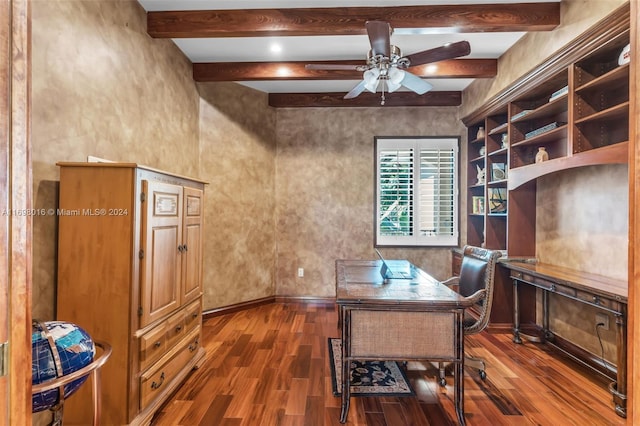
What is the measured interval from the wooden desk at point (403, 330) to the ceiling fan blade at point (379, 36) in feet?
5.82

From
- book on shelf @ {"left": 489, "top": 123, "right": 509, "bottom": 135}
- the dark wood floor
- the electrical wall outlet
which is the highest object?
book on shelf @ {"left": 489, "top": 123, "right": 509, "bottom": 135}

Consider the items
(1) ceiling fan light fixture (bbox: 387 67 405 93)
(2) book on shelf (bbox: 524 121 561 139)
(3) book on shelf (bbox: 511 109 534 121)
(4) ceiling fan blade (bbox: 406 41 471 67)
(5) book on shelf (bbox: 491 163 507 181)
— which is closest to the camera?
(4) ceiling fan blade (bbox: 406 41 471 67)

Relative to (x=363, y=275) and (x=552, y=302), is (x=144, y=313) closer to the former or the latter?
(x=363, y=275)

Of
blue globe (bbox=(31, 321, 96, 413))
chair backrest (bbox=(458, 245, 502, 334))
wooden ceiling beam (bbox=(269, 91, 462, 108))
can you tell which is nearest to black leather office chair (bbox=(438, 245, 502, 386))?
chair backrest (bbox=(458, 245, 502, 334))

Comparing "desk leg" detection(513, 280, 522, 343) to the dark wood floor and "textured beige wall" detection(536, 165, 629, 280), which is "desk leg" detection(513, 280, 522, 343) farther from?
"textured beige wall" detection(536, 165, 629, 280)

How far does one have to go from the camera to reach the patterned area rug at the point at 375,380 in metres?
2.50

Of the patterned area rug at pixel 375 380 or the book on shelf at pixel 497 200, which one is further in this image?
the book on shelf at pixel 497 200

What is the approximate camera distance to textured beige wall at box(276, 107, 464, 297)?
5.03m

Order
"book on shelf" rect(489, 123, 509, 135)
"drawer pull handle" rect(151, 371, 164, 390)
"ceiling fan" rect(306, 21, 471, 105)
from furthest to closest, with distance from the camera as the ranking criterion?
"book on shelf" rect(489, 123, 509, 135) → "ceiling fan" rect(306, 21, 471, 105) → "drawer pull handle" rect(151, 371, 164, 390)

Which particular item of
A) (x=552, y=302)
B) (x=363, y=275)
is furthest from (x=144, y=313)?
(x=552, y=302)

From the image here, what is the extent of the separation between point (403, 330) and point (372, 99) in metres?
3.71

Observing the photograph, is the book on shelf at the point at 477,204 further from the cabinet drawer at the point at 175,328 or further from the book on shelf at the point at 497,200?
the cabinet drawer at the point at 175,328

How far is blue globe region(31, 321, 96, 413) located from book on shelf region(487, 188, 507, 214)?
428 cm

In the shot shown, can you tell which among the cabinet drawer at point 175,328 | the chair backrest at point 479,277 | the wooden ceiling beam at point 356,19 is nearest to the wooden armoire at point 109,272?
the cabinet drawer at point 175,328
